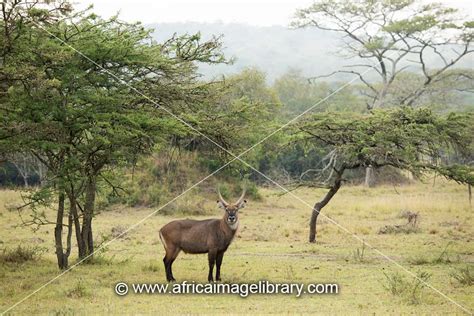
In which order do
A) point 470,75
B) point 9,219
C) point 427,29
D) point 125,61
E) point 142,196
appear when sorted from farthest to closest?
point 470,75, point 427,29, point 142,196, point 9,219, point 125,61

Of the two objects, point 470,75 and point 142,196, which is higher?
point 470,75

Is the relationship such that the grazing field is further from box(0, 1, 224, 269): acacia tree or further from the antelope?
box(0, 1, 224, 269): acacia tree

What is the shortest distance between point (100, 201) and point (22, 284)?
13.4m

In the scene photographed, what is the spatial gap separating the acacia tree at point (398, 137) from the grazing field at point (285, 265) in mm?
2034

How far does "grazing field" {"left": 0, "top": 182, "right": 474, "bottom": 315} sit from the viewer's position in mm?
9992

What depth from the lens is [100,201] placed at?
978 inches

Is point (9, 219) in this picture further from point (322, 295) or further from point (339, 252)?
point (322, 295)

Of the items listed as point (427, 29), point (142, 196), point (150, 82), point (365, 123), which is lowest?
point (142, 196)

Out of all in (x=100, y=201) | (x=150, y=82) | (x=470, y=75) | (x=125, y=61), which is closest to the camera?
(x=125, y=61)

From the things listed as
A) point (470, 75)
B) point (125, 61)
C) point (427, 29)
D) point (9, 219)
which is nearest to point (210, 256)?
point (125, 61)

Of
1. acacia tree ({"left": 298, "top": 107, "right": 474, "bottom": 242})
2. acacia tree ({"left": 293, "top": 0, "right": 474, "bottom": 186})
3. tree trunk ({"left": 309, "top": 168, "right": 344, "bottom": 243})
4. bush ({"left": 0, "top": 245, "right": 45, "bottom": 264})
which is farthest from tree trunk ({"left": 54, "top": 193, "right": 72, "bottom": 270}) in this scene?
acacia tree ({"left": 293, "top": 0, "right": 474, "bottom": 186})

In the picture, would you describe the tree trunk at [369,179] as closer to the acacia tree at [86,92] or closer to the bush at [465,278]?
the acacia tree at [86,92]

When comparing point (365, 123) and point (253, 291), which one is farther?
point (365, 123)

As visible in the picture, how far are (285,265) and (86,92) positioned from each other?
517 cm
